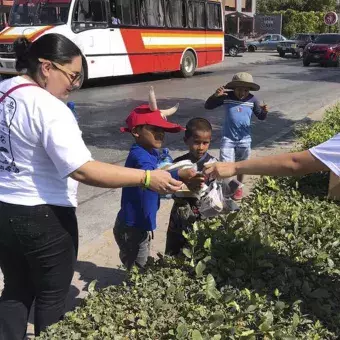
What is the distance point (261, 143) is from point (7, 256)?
6497 mm

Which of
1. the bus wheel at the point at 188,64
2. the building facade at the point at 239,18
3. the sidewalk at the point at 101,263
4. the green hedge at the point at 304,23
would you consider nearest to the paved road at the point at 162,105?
the sidewalk at the point at 101,263

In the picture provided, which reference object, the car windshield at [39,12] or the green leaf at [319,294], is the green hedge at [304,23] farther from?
the green leaf at [319,294]

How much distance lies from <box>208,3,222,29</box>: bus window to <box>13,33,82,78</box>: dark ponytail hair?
19.2m

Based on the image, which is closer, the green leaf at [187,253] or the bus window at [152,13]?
the green leaf at [187,253]

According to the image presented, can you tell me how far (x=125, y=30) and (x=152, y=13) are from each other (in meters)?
1.76

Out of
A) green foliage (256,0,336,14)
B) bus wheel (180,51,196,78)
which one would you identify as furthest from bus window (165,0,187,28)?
green foliage (256,0,336,14)

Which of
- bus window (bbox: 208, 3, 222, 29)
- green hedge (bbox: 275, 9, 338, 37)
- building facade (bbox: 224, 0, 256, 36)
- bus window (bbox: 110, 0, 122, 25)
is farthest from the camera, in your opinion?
green hedge (bbox: 275, 9, 338, 37)

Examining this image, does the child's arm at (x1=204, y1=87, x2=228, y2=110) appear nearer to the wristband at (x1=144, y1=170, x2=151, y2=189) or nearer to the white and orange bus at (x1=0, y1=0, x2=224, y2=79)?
the wristband at (x1=144, y1=170, x2=151, y2=189)

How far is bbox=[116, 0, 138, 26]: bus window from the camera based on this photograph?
51.5ft

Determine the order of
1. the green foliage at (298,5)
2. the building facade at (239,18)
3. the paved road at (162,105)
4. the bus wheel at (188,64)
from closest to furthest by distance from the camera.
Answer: the paved road at (162,105) < the bus wheel at (188,64) < the building facade at (239,18) < the green foliage at (298,5)

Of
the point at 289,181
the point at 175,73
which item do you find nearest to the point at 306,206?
the point at 289,181

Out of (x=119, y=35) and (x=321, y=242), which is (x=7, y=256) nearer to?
(x=321, y=242)

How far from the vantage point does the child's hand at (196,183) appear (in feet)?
9.22

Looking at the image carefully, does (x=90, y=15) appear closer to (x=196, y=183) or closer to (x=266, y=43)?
(x=196, y=183)
